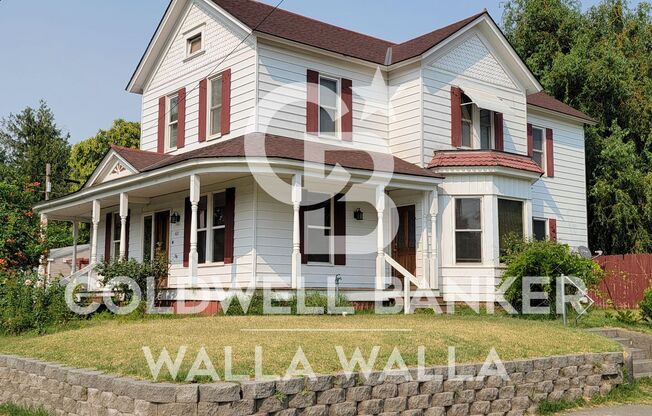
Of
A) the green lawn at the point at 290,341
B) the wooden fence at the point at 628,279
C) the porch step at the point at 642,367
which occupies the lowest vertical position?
the porch step at the point at 642,367

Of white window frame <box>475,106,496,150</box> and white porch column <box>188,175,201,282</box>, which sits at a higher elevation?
white window frame <box>475,106,496,150</box>

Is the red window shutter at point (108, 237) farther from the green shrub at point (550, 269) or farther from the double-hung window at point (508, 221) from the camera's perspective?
the green shrub at point (550, 269)

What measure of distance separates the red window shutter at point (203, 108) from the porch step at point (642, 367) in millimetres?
11198

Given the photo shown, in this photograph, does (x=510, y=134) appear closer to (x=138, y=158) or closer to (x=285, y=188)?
(x=285, y=188)

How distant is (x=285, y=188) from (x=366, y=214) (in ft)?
8.84

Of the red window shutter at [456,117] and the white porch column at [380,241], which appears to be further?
the red window shutter at [456,117]

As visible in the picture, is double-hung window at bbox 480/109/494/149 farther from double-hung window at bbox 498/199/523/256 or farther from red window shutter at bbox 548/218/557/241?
red window shutter at bbox 548/218/557/241

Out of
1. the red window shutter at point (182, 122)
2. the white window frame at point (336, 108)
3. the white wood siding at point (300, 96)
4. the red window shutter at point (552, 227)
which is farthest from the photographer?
the red window shutter at point (552, 227)

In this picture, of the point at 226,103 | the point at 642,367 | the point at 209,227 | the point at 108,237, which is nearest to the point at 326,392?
the point at 642,367

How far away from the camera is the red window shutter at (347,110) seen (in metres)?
17.8

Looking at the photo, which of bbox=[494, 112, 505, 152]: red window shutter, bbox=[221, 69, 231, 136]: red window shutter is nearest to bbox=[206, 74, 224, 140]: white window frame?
bbox=[221, 69, 231, 136]: red window shutter

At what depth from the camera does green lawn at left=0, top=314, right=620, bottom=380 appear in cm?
795

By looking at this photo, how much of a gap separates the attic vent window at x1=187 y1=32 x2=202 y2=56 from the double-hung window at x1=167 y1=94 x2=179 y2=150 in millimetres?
1277

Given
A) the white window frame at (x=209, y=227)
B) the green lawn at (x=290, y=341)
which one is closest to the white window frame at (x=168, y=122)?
A: the white window frame at (x=209, y=227)
